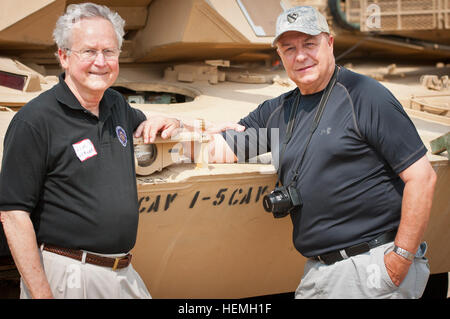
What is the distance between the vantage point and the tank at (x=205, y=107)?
10.2ft

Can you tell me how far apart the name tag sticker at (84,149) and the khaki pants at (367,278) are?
1206 mm

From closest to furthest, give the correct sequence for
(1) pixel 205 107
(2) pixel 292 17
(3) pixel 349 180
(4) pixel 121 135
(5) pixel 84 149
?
(5) pixel 84 149, (4) pixel 121 135, (3) pixel 349 180, (2) pixel 292 17, (1) pixel 205 107

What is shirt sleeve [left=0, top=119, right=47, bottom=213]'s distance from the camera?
83.4 inches

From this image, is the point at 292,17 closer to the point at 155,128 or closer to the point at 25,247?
the point at 155,128

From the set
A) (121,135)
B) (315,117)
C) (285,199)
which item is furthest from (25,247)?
(315,117)

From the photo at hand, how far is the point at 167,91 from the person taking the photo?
569cm

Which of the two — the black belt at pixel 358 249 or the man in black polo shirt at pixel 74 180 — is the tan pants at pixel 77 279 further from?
the black belt at pixel 358 249

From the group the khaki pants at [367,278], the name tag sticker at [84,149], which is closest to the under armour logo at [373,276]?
the khaki pants at [367,278]

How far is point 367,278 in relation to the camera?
260 cm

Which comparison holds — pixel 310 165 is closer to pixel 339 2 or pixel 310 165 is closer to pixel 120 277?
pixel 120 277

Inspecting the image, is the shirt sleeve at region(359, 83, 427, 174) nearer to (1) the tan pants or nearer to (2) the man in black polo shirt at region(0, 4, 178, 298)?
(2) the man in black polo shirt at region(0, 4, 178, 298)

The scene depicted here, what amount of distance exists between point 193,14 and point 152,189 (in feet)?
9.50

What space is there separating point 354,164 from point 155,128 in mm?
944

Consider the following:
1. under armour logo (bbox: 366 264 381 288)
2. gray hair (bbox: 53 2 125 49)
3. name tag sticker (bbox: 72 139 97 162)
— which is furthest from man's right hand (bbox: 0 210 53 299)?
under armour logo (bbox: 366 264 381 288)
